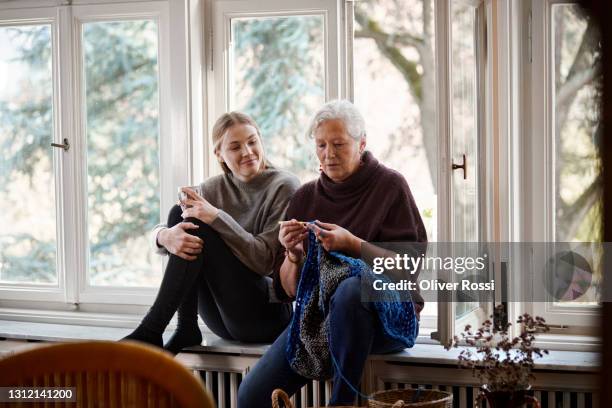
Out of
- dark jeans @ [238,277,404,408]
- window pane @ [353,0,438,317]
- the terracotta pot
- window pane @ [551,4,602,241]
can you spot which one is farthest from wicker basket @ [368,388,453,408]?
window pane @ [551,4,602,241]

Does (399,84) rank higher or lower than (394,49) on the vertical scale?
lower

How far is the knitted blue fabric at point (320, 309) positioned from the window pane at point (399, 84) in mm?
538

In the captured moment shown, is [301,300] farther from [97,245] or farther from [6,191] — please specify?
[6,191]

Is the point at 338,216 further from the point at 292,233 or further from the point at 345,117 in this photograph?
the point at 345,117

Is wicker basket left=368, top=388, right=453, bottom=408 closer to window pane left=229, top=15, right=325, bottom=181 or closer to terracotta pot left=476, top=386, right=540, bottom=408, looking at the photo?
terracotta pot left=476, top=386, right=540, bottom=408

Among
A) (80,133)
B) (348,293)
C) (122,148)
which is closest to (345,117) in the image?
(348,293)

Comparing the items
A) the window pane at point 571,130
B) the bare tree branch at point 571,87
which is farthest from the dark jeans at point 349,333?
the bare tree branch at point 571,87

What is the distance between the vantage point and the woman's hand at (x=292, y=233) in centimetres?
279

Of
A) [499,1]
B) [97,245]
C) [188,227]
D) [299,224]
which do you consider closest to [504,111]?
[499,1]

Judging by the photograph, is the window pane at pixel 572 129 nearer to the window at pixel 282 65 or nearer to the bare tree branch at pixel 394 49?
the bare tree branch at pixel 394 49

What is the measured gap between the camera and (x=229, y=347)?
3.10 m

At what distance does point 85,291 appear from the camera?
3.76 metres

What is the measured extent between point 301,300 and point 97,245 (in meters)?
1.43

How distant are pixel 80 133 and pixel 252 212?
106 cm
